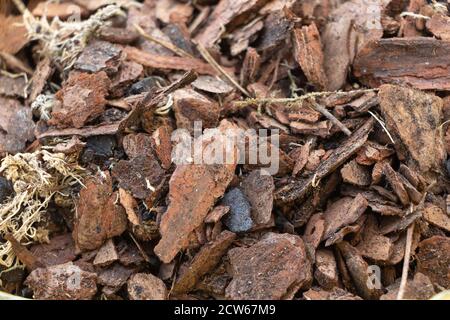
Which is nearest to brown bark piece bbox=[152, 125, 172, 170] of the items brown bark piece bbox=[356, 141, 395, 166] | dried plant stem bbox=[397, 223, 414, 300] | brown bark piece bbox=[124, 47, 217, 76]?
brown bark piece bbox=[124, 47, 217, 76]

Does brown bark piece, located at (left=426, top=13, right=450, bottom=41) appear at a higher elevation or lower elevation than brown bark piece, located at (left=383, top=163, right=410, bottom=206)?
higher

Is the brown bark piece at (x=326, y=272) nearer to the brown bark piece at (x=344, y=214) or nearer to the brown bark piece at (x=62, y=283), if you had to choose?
the brown bark piece at (x=344, y=214)

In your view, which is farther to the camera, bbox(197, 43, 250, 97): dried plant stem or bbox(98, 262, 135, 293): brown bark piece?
bbox(197, 43, 250, 97): dried plant stem

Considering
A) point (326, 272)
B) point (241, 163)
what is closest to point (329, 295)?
point (326, 272)

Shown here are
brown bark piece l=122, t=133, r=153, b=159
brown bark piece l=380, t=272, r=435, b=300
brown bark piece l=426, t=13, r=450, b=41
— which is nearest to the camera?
brown bark piece l=380, t=272, r=435, b=300

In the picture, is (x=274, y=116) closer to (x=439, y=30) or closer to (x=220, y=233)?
(x=220, y=233)

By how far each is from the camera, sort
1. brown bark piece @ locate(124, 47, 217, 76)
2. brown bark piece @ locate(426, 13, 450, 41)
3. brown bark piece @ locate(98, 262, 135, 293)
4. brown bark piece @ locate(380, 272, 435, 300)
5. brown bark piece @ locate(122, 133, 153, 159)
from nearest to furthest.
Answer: brown bark piece @ locate(380, 272, 435, 300) < brown bark piece @ locate(98, 262, 135, 293) < brown bark piece @ locate(122, 133, 153, 159) < brown bark piece @ locate(426, 13, 450, 41) < brown bark piece @ locate(124, 47, 217, 76)

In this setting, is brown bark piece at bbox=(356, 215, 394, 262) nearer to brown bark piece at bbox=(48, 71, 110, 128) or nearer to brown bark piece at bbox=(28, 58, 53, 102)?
brown bark piece at bbox=(48, 71, 110, 128)
